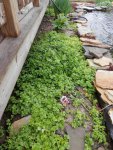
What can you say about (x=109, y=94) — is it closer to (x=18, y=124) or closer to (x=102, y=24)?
(x=18, y=124)

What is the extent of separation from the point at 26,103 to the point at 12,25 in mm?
1054

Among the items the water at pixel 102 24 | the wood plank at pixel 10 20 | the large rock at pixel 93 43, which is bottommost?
the water at pixel 102 24

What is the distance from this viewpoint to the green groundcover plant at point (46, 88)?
226 cm

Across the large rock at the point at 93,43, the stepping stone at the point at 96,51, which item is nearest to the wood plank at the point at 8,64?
the stepping stone at the point at 96,51

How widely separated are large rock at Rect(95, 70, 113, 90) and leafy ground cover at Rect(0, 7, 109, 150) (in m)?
0.11

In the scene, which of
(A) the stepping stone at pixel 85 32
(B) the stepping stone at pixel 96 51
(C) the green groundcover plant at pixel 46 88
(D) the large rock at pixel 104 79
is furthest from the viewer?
(A) the stepping stone at pixel 85 32

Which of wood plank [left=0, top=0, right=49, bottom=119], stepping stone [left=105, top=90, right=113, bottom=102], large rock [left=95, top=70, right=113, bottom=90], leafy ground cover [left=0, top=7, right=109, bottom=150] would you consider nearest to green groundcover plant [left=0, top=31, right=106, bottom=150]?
leafy ground cover [left=0, top=7, right=109, bottom=150]

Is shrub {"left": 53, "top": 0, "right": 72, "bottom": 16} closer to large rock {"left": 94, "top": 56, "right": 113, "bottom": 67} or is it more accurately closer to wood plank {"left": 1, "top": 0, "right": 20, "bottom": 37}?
large rock {"left": 94, "top": 56, "right": 113, "bottom": 67}

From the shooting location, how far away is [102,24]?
21.1ft

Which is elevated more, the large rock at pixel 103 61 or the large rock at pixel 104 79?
the large rock at pixel 104 79

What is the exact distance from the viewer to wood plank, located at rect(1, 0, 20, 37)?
1.97 metres

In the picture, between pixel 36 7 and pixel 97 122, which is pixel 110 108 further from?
pixel 36 7

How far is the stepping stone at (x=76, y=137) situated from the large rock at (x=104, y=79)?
1016 mm

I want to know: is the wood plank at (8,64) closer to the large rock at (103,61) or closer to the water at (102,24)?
the large rock at (103,61)
